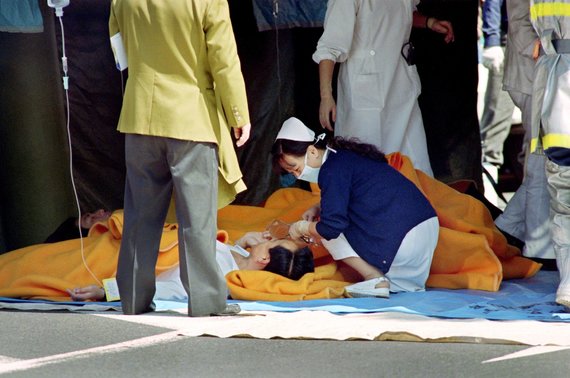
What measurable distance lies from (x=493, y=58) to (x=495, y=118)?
615 mm

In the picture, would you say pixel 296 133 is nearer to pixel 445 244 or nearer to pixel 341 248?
pixel 341 248

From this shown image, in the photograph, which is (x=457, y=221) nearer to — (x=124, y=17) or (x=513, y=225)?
(x=513, y=225)

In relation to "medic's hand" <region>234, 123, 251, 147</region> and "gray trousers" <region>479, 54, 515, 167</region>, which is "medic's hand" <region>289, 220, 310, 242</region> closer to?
"medic's hand" <region>234, 123, 251, 147</region>

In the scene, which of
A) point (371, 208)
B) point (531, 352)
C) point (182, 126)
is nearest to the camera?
point (531, 352)

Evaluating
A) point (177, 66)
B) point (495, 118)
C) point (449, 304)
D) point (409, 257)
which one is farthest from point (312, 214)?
point (495, 118)

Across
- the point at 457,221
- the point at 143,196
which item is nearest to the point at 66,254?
the point at 143,196

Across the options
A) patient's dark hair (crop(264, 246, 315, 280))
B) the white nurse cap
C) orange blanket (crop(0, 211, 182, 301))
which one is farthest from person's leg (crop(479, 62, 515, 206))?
orange blanket (crop(0, 211, 182, 301))

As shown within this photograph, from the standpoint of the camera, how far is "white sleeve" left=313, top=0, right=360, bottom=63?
25.0 ft

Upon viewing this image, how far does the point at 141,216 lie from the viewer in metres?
6.02

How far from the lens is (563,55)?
5.96m

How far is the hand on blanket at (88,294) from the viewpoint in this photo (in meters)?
6.60

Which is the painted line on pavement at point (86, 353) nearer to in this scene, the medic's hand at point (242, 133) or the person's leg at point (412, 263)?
the medic's hand at point (242, 133)

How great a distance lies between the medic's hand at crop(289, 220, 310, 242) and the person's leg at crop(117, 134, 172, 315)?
102 centimetres

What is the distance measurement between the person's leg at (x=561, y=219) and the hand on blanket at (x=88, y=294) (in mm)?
2291
